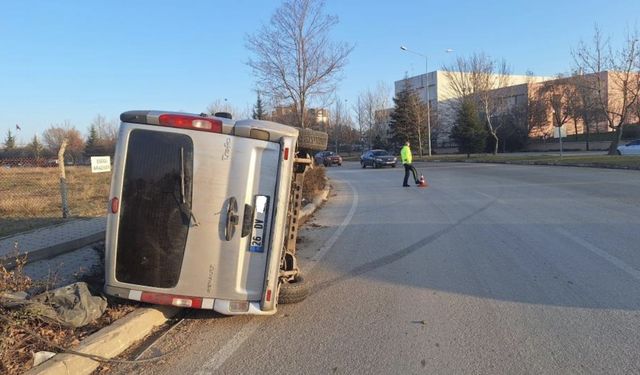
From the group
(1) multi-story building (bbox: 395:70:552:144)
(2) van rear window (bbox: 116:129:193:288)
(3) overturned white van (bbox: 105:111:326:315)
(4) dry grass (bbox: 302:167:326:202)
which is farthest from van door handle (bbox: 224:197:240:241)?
(1) multi-story building (bbox: 395:70:552:144)

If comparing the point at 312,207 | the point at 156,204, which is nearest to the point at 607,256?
the point at 156,204

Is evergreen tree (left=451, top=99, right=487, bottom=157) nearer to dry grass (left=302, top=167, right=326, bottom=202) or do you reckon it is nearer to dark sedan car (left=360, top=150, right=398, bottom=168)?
dark sedan car (left=360, top=150, right=398, bottom=168)

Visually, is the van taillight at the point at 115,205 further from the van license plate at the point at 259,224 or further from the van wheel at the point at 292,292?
the van wheel at the point at 292,292

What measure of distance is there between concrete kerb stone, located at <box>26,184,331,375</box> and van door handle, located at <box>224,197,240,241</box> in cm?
116

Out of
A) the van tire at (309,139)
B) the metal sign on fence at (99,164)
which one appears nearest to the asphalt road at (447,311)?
the van tire at (309,139)

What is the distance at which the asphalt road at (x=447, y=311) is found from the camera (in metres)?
4.17

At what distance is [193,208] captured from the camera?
4.72m

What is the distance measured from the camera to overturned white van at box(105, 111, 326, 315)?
469cm

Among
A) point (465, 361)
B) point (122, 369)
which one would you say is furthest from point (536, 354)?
point (122, 369)

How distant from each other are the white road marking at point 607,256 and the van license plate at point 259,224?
4407 millimetres

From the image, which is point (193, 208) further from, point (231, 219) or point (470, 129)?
point (470, 129)

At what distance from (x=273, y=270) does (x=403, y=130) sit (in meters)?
60.9

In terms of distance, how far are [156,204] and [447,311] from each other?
9.63 feet

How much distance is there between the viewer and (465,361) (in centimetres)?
412
